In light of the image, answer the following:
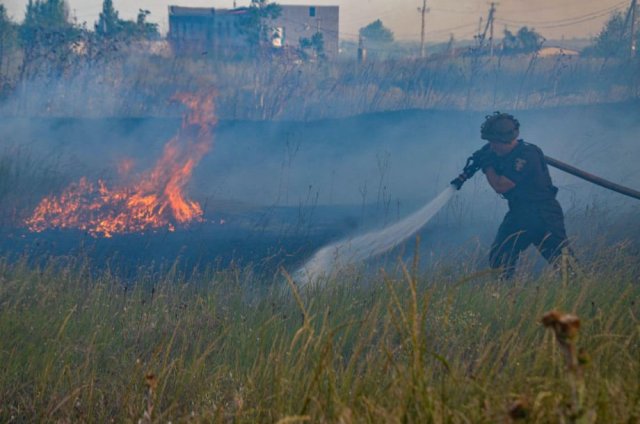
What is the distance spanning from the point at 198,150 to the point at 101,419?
34.4 ft

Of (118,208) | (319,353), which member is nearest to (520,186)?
(319,353)

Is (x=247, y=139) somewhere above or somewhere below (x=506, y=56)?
below

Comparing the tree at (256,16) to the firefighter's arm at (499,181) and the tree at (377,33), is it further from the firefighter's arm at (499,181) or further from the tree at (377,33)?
the tree at (377,33)

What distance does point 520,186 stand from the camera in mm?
6473

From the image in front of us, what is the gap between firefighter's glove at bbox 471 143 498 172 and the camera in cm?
652

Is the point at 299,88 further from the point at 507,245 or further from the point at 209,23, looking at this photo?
the point at 209,23

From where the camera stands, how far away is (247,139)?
14781 mm

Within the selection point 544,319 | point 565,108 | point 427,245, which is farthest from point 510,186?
point 565,108

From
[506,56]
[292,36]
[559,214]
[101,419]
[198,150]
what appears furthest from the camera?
[292,36]

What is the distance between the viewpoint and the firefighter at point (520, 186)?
6.36 metres

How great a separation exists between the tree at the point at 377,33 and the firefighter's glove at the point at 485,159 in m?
57.8

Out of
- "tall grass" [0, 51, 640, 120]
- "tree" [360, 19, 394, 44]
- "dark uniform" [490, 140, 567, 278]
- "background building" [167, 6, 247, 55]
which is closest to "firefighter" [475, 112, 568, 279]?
"dark uniform" [490, 140, 567, 278]

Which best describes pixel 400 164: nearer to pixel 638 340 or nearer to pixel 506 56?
pixel 506 56

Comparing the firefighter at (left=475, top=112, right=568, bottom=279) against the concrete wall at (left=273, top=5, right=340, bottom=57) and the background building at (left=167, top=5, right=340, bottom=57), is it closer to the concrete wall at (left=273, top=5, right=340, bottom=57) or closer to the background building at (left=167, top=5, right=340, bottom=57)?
the background building at (left=167, top=5, right=340, bottom=57)
